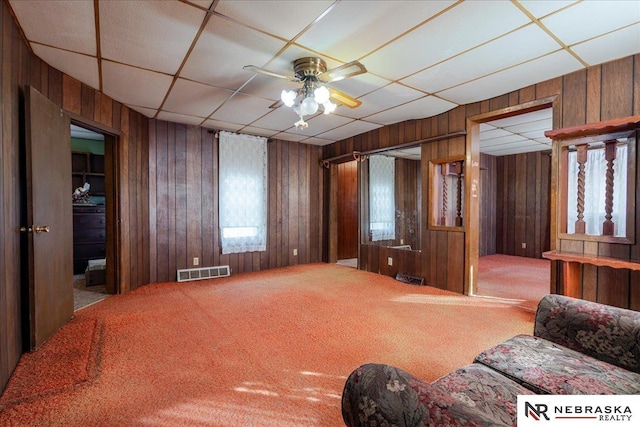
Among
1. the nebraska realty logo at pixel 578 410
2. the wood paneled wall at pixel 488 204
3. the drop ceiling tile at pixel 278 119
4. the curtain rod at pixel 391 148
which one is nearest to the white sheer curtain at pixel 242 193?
the drop ceiling tile at pixel 278 119

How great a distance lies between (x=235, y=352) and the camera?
2.26 metres

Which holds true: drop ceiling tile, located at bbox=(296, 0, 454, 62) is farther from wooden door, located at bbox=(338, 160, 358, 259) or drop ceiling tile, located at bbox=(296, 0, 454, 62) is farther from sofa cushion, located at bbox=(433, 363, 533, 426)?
wooden door, located at bbox=(338, 160, 358, 259)

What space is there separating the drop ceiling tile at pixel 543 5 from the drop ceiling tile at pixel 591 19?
64mm

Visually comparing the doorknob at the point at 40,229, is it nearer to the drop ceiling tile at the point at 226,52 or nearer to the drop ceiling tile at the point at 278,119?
the drop ceiling tile at the point at 226,52

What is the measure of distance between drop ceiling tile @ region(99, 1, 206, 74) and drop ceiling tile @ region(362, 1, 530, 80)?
4.80 ft

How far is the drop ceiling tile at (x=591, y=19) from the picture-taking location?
191cm

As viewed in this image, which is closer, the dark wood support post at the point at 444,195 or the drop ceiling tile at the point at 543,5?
the drop ceiling tile at the point at 543,5

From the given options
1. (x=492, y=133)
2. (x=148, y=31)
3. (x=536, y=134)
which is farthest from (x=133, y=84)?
(x=536, y=134)

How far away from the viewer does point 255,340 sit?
2.46 meters

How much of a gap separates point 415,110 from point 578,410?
3.54 metres

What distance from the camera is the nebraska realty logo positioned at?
1026 millimetres

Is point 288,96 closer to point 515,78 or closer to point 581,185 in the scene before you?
point 515,78

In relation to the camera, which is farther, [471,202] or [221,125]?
[221,125]

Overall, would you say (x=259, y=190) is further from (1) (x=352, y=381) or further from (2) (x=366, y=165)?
(1) (x=352, y=381)
